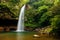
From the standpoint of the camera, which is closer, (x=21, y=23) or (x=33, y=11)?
(x=21, y=23)

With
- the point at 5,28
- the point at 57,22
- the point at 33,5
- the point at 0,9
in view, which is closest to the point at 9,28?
the point at 5,28

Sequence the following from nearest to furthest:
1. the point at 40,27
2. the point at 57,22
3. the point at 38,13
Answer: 1. the point at 57,22
2. the point at 40,27
3. the point at 38,13

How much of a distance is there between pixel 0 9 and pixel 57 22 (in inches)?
615

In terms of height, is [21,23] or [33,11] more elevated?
[33,11]

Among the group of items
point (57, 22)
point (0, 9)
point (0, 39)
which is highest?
point (0, 9)

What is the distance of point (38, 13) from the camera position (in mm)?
43875

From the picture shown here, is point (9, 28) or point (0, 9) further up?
point (0, 9)

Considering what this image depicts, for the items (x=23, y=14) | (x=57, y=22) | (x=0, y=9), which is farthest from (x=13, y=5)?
(x=57, y=22)

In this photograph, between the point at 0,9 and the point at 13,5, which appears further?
the point at 13,5

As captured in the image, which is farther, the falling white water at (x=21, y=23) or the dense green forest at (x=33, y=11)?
the falling white water at (x=21, y=23)

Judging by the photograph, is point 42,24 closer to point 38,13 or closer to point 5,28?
point 38,13

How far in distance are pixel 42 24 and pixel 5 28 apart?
289 inches

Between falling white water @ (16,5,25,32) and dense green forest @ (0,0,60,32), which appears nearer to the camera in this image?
dense green forest @ (0,0,60,32)

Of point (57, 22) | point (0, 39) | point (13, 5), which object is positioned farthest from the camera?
point (13, 5)
